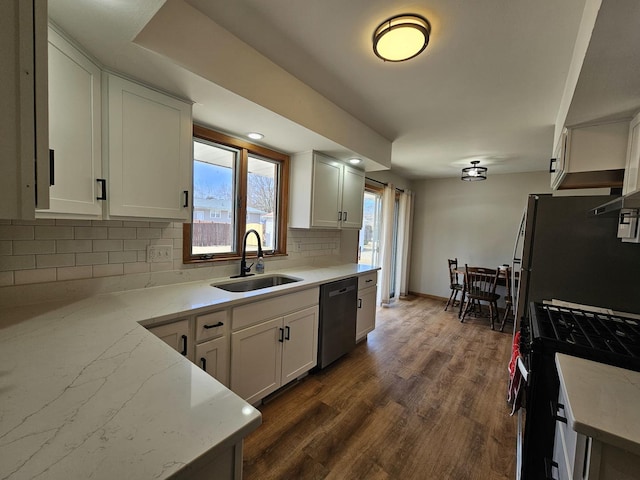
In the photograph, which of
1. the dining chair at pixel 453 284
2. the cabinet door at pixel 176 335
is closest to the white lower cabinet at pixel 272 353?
the cabinet door at pixel 176 335

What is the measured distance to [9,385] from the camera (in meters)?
0.71

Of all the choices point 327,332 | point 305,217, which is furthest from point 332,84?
point 327,332

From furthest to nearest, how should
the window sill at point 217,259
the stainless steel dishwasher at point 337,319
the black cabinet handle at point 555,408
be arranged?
the stainless steel dishwasher at point 337,319, the window sill at point 217,259, the black cabinet handle at point 555,408

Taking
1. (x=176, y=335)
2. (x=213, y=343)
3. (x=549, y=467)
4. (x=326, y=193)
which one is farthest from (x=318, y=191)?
(x=549, y=467)

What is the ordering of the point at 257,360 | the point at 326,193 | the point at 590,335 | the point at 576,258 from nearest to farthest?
1. the point at 590,335
2. the point at 257,360
3. the point at 576,258
4. the point at 326,193

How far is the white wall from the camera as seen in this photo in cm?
451

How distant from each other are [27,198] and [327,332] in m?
2.20

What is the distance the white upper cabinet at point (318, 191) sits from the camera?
267cm

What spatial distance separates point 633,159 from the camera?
129 centimetres

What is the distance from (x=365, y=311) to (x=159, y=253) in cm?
214

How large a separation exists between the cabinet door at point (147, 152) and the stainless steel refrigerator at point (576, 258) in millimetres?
2665

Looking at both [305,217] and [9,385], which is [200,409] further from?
[305,217]

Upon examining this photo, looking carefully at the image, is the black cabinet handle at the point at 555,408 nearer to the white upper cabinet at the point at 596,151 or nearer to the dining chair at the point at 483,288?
the white upper cabinet at the point at 596,151

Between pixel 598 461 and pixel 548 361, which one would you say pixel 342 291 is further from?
pixel 598 461
